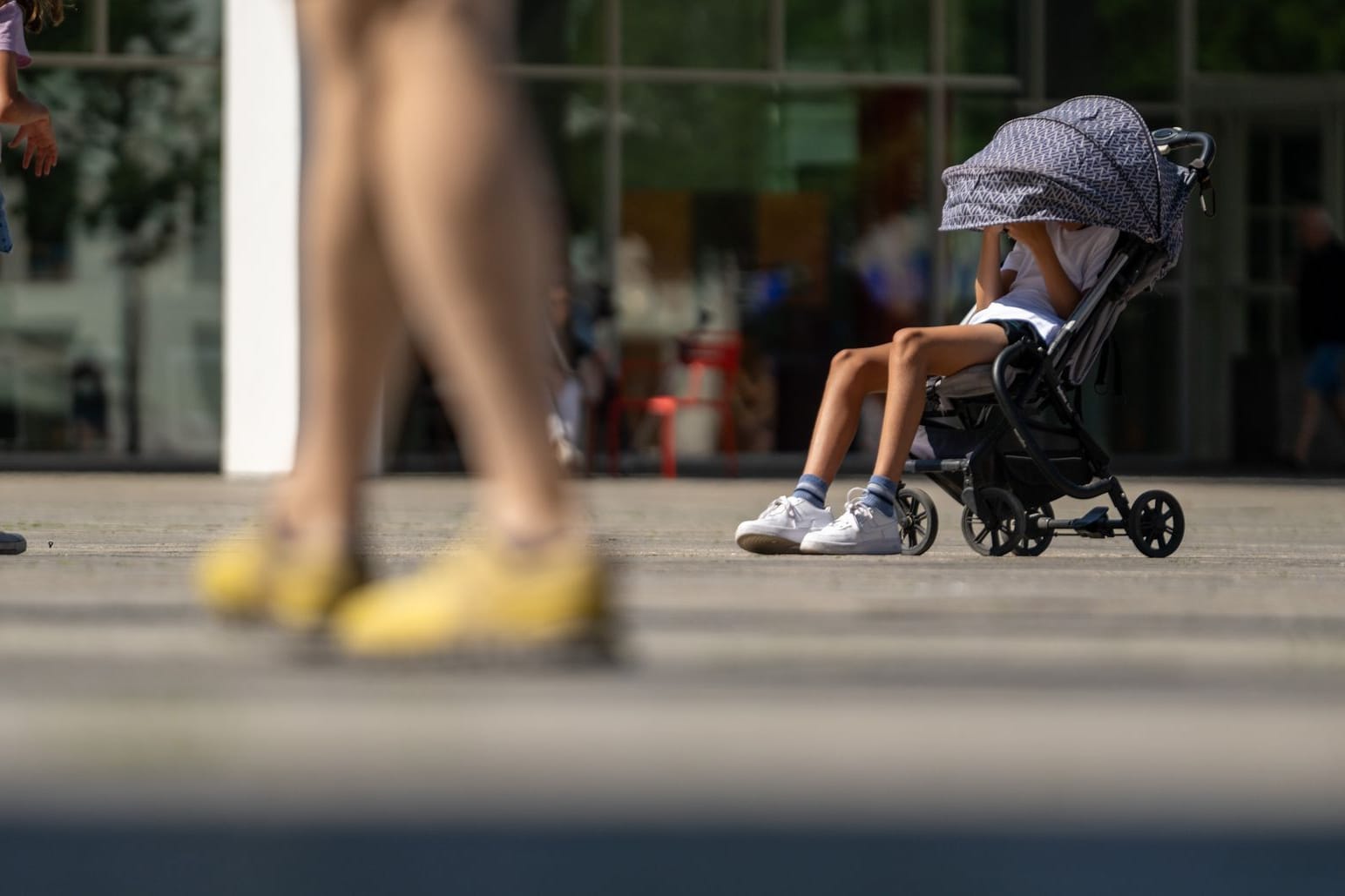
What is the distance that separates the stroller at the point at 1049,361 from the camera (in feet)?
18.6

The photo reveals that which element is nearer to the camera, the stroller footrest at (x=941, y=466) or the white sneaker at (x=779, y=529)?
the white sneaker at (x=779, y=529)

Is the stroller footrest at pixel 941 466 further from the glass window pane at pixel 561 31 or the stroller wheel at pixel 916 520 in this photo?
the glass window pane at pixel 561 31

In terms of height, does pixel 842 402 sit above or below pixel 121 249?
below

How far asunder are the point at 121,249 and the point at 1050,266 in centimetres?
1092

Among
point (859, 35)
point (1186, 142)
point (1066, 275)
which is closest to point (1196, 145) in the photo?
point (1186, 142)

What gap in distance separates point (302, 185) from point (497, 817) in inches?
451

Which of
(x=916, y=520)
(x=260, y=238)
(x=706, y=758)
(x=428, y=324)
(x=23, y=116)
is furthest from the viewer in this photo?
(x=260, y=238)

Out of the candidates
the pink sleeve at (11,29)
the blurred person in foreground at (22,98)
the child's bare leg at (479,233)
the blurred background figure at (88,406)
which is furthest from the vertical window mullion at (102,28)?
the child's bare leg at (479,233)

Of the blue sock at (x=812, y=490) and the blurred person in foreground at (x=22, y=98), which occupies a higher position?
the blurred person in foreground at (x=22, y=98)

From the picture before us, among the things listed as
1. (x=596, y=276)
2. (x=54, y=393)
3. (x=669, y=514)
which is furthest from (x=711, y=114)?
(x=669, y=514)

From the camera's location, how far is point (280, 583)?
284 centimetres

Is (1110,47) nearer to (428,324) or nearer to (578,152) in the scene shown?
(578,152)

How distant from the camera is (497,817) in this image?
1803 mm

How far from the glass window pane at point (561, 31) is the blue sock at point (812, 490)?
35.0 feet
